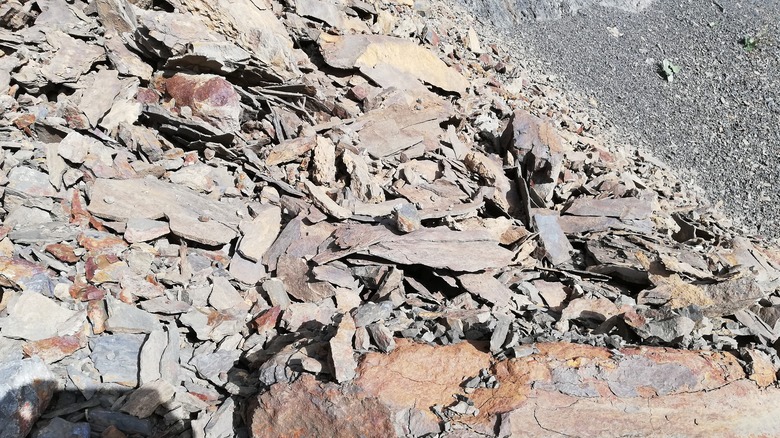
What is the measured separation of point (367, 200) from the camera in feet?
15.7

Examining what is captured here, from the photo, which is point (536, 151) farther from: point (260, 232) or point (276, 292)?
point (276, 292)

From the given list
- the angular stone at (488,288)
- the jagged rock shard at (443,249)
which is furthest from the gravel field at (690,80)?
the angular stone at (488,288)

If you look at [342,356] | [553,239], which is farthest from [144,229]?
[553,239]

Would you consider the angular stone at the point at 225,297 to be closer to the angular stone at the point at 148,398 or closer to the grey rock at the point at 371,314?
the angular stone at the point at 148,398

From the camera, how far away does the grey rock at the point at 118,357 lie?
3.11 metres

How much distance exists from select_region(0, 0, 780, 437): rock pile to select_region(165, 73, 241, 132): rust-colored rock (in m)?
0.03

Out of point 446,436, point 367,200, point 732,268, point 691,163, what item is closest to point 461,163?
Result: point 367,200

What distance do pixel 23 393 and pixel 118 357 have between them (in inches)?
21.2

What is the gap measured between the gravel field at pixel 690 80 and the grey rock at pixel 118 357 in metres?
8.30

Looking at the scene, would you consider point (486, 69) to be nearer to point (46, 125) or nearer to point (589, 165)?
point (589, 165)

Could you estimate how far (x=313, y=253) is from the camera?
13.8ft

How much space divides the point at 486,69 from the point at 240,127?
531 centimetres

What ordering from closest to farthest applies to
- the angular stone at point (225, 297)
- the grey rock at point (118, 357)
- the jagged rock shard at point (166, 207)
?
the grey rock at point (118, 357) → the angular stone at point (225, 297) → the jagged rock shard at point (166, 207)

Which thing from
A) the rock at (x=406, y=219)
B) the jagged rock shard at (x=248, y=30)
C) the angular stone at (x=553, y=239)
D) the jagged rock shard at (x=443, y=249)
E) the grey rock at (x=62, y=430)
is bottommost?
the grey rock at (x=62, y=430)
